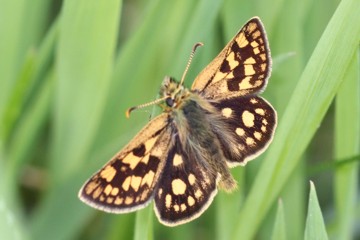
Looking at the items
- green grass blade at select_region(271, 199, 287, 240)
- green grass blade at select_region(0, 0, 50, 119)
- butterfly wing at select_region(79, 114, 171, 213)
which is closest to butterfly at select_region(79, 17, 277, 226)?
butterfly wing at select_region(79, 114, 171, 213)

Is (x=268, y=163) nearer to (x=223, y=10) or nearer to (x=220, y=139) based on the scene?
(x=220, y=139)

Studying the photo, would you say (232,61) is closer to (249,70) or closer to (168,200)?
(249,70)

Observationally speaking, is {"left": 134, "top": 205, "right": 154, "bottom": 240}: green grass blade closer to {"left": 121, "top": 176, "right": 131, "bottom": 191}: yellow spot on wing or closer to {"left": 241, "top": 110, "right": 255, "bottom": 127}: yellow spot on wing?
{"left": 121, "top": 176, "right": 131, "bottom": 191}: yellow spot on wing

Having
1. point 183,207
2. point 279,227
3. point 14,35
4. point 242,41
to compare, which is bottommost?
point 279,227

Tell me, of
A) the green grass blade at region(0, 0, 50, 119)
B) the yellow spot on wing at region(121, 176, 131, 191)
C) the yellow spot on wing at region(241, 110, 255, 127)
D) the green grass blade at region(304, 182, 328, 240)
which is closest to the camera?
the green grass blade at region(304, 182, 328, 240)

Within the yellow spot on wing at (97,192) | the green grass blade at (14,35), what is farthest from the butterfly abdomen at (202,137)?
the green grass blade at (14,35)

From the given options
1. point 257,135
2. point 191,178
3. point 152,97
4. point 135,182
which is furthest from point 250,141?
point 152,97
